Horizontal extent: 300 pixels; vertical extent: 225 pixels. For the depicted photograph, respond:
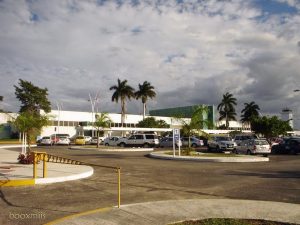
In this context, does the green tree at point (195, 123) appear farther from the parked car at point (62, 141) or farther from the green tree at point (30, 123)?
the parked car at point (62, 141)

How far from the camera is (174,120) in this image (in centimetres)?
3269

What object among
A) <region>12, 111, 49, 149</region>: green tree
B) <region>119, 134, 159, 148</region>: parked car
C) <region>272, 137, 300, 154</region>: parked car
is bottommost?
<region>272, 137, 300, 154</region>: parked car

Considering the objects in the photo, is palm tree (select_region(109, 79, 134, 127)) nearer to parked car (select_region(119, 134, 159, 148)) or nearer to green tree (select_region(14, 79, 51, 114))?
green tree (select_region(14, 79, 51, 114))

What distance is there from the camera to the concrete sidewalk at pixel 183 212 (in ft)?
26.6

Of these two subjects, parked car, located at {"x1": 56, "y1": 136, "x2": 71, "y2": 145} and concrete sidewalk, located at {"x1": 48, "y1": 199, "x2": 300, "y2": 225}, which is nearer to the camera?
concrete sidewalk, located at {"x1": 48, "y1": 199, "x2": 300, "y2": 225}

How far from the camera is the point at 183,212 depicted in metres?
8.90

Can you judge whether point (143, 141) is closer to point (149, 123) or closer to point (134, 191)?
point (134, 191)

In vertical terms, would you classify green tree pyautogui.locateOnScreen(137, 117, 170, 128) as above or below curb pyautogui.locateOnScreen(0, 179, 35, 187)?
above

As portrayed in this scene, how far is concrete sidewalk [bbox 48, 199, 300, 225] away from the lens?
26.6 ft

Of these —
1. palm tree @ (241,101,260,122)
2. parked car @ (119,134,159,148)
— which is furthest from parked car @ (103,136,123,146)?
palm tree @ (241,101,260,122)

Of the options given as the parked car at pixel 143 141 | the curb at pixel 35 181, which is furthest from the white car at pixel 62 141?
the curb at pixel 35 181

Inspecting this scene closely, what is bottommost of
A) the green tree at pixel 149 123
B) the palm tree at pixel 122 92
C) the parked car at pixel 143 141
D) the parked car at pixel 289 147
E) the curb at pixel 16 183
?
the curb at pixel 16 183

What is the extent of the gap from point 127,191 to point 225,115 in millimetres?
99127

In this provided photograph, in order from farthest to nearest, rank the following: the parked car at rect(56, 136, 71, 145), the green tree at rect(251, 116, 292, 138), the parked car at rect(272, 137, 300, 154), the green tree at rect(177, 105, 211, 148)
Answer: the parked car at rect(56, 136, 71, 145)
the green tree at rect(251, 116, 292, 138)
the parked car at rect(272, 137, 300, 154)
the green tree at rect(177, 105, 211, 148)
